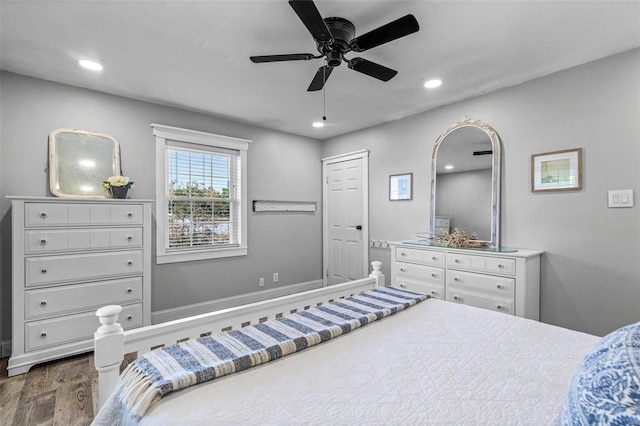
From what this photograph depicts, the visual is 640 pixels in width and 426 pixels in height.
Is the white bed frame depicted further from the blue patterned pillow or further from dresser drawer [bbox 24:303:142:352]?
dresser drawer [bbox 24:303:142:352]

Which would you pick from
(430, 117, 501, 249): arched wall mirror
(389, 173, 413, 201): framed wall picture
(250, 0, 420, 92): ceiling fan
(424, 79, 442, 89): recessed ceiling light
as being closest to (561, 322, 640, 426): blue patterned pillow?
(250, 0, 420, 92): ceiling fan

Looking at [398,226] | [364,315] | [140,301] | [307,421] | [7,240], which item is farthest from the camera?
[398,226]

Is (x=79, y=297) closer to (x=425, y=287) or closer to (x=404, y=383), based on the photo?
(x=404, y=383)

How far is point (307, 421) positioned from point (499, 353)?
0.89 meters

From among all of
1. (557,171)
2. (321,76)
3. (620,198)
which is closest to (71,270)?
(321,76)

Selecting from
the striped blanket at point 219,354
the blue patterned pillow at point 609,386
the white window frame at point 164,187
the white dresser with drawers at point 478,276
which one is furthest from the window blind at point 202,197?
the blue patterned pillow at point 609,386

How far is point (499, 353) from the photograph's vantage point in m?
1.24

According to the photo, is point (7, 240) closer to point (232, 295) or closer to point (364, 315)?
point (232, 295)

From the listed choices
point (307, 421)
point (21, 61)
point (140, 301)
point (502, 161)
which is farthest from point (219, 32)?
point (502, 161)

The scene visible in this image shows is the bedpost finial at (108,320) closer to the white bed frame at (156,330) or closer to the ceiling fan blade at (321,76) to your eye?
the white bed frame at (156,330)

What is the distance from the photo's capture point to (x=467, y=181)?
3148 mm

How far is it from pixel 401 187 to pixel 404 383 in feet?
9.90

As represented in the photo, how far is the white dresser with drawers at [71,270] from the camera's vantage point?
7.50ft

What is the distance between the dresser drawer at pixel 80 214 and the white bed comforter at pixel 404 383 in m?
2.31
